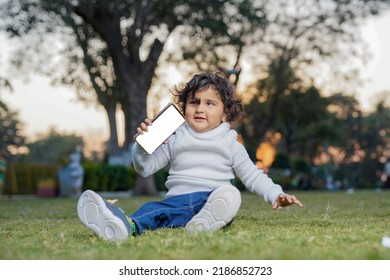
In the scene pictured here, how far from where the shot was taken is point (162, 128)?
4.82 metres

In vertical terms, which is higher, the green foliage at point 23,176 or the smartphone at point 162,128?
the smartphone at point 162,128

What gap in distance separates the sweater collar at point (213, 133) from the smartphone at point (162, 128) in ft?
0.84

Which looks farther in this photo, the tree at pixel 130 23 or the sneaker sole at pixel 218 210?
the tree at pixel 130 23

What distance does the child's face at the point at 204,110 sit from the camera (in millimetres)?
5023

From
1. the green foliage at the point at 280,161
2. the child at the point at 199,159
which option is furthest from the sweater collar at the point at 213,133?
the green foliage at the point at 280,161

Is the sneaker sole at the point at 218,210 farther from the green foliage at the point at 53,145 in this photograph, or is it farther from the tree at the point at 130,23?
the green foliage at the point at 53,145

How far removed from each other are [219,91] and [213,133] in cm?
33

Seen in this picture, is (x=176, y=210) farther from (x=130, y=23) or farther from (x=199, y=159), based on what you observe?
(x=130, y=23)

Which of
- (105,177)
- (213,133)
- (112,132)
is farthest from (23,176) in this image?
(213,133)

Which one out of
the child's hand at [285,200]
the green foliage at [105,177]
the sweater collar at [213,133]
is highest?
the sweater collar at [213,133]

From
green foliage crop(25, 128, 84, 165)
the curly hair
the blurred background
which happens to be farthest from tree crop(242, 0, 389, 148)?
green foliage crop(25, 128, 84, 165)
